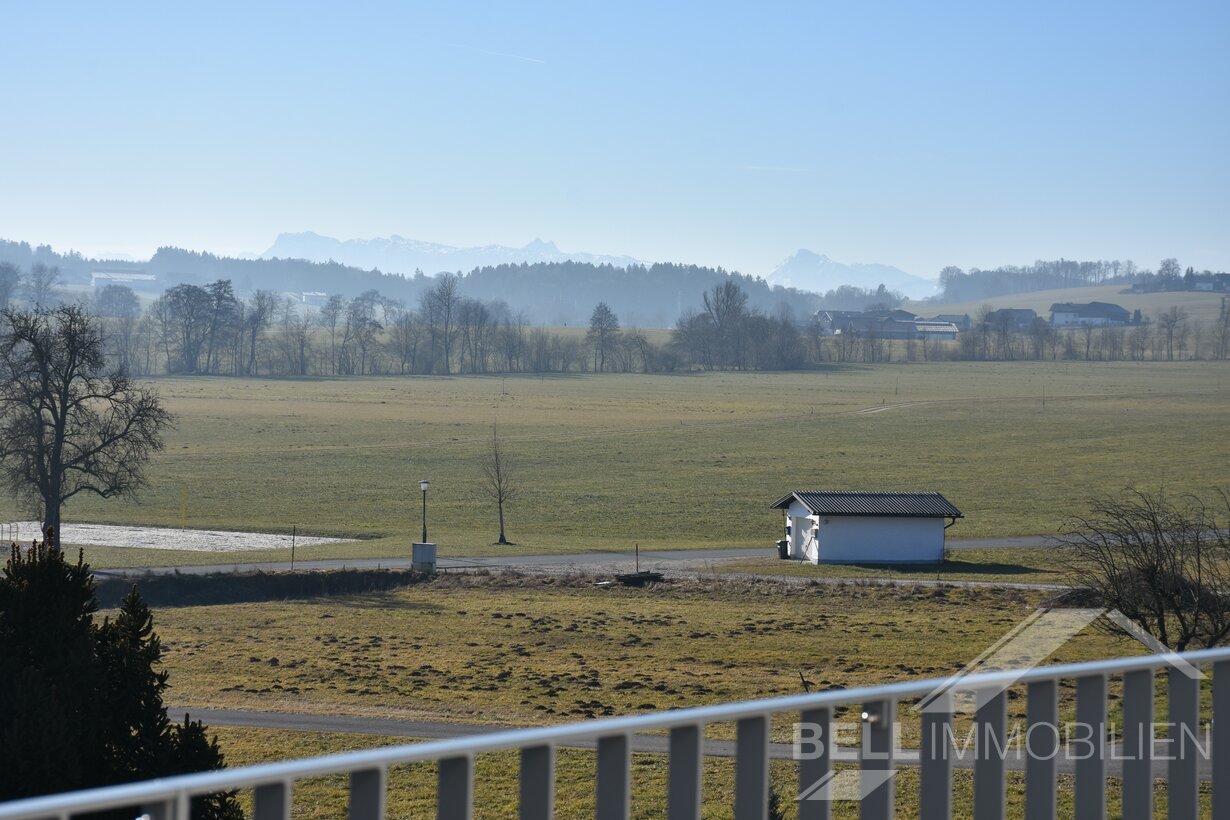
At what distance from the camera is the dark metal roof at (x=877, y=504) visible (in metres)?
47.2

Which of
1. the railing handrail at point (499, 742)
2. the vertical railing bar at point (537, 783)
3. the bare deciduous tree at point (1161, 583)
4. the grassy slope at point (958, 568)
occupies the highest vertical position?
the railing handrail at point (499, 742)

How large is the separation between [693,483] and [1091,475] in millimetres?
22916

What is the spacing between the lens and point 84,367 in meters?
45.9

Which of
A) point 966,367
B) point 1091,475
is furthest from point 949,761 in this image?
point 966,367

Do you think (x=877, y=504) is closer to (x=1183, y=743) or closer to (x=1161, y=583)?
(x=1161, y=583)

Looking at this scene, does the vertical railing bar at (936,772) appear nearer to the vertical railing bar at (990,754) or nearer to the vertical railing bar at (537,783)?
the vertical railing bar at (990,754)

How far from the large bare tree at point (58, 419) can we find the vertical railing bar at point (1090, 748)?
43655 mm

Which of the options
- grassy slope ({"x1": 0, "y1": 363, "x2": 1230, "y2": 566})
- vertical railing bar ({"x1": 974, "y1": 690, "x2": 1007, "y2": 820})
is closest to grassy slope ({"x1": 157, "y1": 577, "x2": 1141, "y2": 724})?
grassy slope ({"x1": 0, "y1": 363, "x2": 1230, "y2": 566})

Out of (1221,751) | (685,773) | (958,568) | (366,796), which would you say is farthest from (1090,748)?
(958,568)

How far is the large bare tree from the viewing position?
4375cm

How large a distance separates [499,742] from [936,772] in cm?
169

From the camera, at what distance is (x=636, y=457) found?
264ft

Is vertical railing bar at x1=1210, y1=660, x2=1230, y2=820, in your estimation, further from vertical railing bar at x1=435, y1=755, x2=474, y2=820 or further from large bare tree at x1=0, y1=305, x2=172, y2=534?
large bare tree at x1=0, y1=305, x2=172, y2=534

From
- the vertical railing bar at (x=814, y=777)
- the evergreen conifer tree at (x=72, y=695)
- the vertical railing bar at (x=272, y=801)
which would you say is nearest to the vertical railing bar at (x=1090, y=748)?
the vertical railing bar at (x=814, y=777)
